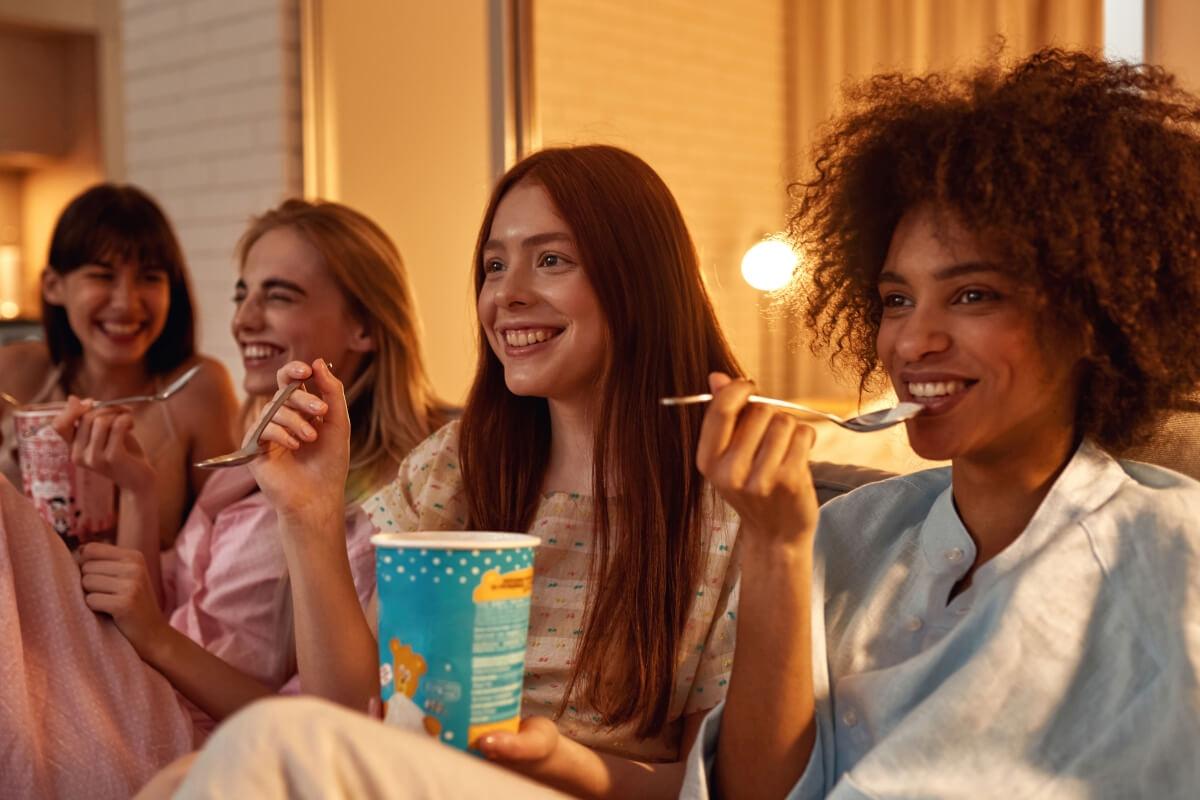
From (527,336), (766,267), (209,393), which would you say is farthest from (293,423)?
(766,267)

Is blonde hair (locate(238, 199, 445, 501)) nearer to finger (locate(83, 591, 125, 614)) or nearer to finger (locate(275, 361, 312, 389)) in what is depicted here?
finger (locate(83, 591, 125, 614))

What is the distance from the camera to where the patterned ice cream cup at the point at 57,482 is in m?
1.92

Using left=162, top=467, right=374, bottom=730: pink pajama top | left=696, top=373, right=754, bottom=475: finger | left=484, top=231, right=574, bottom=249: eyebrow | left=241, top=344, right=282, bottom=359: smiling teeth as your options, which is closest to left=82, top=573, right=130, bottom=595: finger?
left=162, top=467, right=374, bottom=730: pink pajama top

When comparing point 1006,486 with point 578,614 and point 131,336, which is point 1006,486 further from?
point 131,336

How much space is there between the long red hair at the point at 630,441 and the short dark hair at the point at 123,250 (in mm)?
1271

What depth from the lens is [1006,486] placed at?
48.4 inches

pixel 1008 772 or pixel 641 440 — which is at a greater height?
pixel 641 440

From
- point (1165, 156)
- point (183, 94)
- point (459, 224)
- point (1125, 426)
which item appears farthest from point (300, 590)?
point (183, 94)

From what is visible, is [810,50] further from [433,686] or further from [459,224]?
[433,686]

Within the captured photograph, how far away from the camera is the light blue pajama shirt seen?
1059 mm

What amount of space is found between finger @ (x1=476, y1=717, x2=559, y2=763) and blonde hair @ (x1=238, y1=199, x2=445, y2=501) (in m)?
0.97

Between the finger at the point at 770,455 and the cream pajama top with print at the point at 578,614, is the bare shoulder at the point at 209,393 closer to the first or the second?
Result: the cream pajama top with print at the point at 578,614

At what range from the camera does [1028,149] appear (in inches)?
44.5

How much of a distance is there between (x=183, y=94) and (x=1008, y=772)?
12.5ft
